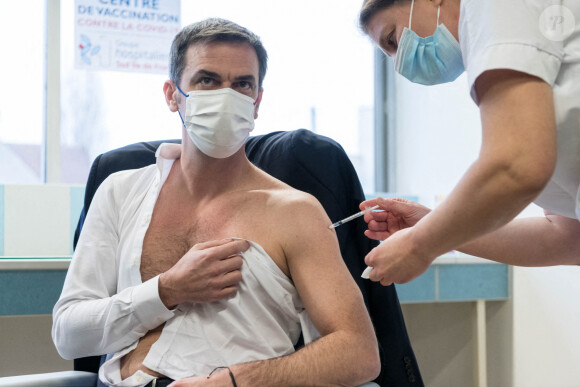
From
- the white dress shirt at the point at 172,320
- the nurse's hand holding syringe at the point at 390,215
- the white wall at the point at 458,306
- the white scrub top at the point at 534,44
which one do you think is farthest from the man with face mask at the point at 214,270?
the white wall at the point at 458,306

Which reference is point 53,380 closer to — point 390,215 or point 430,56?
point 390,215

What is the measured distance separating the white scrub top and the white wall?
1.59 metres

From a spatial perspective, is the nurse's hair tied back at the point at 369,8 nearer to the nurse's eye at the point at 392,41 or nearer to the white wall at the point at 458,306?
the nurse's eye at the point at 392,41

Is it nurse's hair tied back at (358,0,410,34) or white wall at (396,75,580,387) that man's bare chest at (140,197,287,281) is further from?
white wall at (396,75,580,387)

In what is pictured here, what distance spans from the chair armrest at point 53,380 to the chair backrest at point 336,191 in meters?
0.22

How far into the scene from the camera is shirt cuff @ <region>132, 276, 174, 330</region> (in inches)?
55.1

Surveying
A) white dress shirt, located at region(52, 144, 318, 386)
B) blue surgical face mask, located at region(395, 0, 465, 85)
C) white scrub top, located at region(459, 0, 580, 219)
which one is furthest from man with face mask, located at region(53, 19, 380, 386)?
white scrub top, located at region(459, 0, 580, 219)

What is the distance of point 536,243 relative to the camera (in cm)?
144

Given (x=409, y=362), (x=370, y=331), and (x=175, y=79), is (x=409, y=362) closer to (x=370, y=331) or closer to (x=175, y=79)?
(x=370, y=331)

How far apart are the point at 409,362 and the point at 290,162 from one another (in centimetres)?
61

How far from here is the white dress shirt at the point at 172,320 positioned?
4.62 ft

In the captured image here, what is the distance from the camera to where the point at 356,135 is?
3822 millimetres

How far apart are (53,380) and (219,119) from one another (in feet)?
2.34

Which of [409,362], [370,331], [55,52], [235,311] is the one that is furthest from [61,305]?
[55,52]
